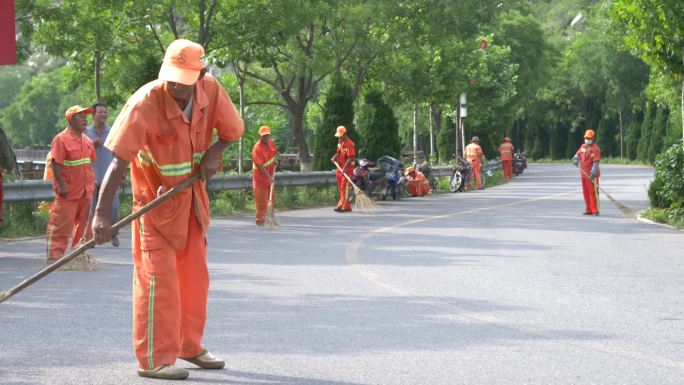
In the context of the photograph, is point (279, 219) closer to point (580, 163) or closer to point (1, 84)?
point (580, 163)

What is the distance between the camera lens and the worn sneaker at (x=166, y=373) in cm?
714

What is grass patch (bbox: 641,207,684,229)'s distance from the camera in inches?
849

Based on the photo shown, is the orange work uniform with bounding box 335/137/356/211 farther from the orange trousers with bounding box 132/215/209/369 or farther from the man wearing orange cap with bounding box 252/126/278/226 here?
the orange trousers with bounding box 132/215/209/369

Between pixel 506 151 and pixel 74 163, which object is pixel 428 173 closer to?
pixel 506 151

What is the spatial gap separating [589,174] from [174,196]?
1876 centimetres

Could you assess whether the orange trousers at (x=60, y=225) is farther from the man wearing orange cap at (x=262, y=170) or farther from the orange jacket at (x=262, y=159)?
the orange jacket at (x=262, y=159)

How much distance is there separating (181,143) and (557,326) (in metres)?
3.47

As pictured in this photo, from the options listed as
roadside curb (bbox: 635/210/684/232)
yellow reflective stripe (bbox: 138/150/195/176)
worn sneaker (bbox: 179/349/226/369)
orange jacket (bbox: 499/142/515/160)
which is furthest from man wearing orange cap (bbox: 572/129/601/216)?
orange jacket (bbox: 499/142/515/160)

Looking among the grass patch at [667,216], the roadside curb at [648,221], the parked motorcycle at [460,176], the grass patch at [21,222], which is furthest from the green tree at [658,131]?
the grass patch at [21,222]

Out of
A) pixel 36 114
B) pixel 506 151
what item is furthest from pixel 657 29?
pixel 36 114

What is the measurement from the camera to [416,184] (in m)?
35.6

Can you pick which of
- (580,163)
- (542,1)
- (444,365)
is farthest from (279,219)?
(542,1)

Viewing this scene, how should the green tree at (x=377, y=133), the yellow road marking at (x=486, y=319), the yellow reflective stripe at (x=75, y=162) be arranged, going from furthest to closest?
the green tree at (x=377, y=133) < the yellow reflective stripe at (x=75, y=162) < the yellow road marking at (x=486, y=319)

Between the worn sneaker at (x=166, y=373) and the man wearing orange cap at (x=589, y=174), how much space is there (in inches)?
730
